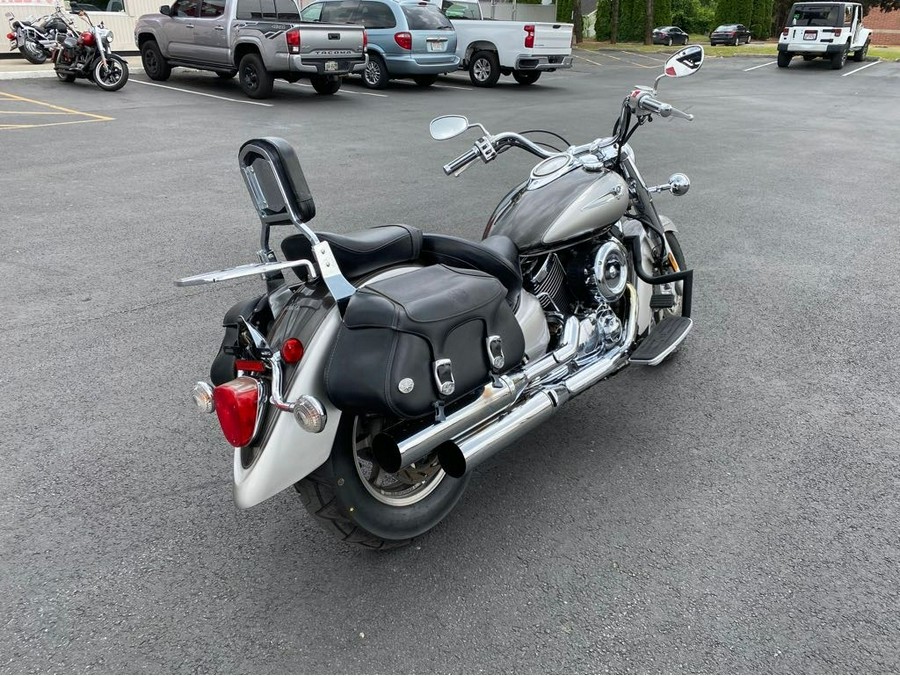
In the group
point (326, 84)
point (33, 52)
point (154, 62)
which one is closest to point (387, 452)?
point (326, 84)

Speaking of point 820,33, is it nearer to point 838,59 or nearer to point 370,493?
point 838,59

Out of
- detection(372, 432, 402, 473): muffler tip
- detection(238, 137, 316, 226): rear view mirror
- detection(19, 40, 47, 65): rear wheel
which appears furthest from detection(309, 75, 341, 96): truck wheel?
detection(372, 432, 402, 473): muffler tip

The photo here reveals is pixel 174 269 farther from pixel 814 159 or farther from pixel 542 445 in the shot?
pixel 814 159

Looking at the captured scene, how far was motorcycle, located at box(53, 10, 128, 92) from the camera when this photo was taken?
542 inches

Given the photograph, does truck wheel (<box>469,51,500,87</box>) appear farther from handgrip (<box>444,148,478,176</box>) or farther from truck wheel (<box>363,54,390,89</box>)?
handgrip (<box>444,148,478,176</box>)

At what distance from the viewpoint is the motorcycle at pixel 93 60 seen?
45.1ft

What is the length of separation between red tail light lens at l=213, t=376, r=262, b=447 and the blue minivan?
1489 cm

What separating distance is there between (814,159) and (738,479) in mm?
8342

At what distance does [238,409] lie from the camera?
2.30 m

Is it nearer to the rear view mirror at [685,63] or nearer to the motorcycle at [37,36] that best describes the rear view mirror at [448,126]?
the rear view mirror at [685,63]

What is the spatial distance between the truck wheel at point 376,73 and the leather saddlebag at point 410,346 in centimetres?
1470

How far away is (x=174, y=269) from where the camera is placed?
5547 mm

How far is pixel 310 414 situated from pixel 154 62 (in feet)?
51.1

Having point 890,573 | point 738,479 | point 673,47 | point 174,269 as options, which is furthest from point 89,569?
point 673,47
